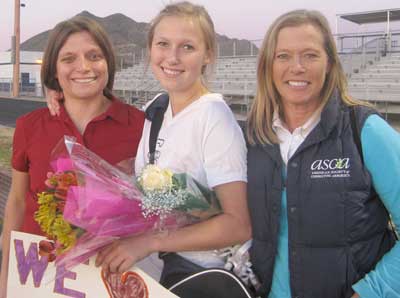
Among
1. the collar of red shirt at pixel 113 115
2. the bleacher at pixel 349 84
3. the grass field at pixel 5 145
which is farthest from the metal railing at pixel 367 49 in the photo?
the collar of red shirt at pixel 113 115

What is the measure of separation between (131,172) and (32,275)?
2.12 feet

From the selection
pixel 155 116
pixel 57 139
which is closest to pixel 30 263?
pixel 57 139

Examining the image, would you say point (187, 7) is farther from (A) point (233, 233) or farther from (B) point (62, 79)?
(A) point (233, 233)

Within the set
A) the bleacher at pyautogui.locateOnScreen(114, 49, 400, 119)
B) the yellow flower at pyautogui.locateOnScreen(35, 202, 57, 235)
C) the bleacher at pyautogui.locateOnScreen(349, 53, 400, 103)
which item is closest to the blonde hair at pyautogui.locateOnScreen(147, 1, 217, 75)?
the yellow flower at pyautogui.locateOnScreen(35, 202, 57, 235)

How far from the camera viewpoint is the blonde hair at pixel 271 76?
7.01ft

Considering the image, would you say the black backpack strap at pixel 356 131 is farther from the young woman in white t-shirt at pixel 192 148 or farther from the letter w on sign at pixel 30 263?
the letter w on sign at pixel 30 263

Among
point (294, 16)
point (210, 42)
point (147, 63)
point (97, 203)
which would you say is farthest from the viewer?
point (147, 63)

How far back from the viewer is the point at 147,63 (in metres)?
2.50

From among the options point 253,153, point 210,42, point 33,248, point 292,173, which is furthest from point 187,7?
point 33,248

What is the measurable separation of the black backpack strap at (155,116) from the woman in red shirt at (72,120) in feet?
0.70

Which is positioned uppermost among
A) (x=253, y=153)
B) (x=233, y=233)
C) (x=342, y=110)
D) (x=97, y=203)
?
(x=342, y=110)

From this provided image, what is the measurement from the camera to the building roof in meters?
23.7

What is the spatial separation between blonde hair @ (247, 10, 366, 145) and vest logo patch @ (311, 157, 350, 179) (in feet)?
0.73

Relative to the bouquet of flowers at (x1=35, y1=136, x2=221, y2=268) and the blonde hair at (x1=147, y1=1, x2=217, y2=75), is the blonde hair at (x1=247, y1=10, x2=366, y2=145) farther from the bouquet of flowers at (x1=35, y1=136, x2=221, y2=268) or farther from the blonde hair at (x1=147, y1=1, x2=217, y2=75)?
the bouquet of flowers at (x1=35, y1=136, x2=221, y2=268)
